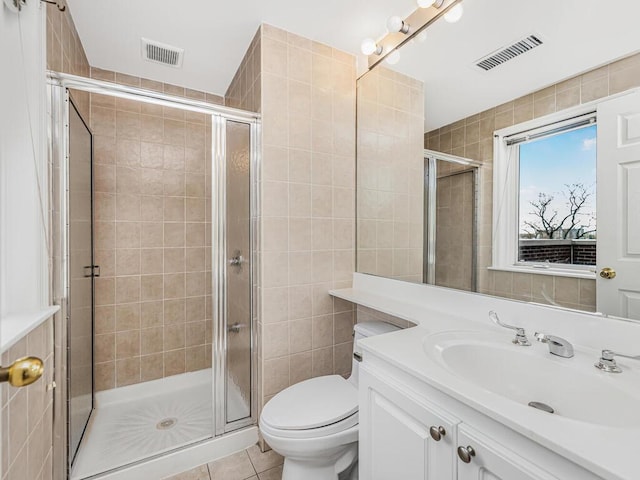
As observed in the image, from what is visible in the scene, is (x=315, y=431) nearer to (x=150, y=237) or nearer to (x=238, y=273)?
(x=238, y=273)

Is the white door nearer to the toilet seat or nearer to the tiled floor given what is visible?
the toilet seat

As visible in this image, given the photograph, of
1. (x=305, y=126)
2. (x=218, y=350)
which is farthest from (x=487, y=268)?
(x=218, y=350)

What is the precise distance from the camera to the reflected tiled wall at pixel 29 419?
83 centimetres

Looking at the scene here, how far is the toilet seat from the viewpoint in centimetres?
117

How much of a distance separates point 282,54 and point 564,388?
6.01ft

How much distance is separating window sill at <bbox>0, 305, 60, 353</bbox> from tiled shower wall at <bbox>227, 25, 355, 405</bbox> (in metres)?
0.86

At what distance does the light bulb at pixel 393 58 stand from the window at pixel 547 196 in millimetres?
790

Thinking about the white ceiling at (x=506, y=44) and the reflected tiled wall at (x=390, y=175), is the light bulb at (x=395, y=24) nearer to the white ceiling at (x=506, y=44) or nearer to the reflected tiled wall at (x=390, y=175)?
the white ceiling at (x=506, y=44)

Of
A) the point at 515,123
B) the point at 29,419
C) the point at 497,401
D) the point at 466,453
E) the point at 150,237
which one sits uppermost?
the point at 515,123

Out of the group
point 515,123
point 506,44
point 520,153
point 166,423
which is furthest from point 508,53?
point 166,423

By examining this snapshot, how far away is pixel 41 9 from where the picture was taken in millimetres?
1080

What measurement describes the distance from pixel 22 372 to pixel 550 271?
4.62ft

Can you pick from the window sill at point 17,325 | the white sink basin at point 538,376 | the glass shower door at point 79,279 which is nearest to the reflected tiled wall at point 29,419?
the window sill at point 17,325

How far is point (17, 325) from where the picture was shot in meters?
0.89
